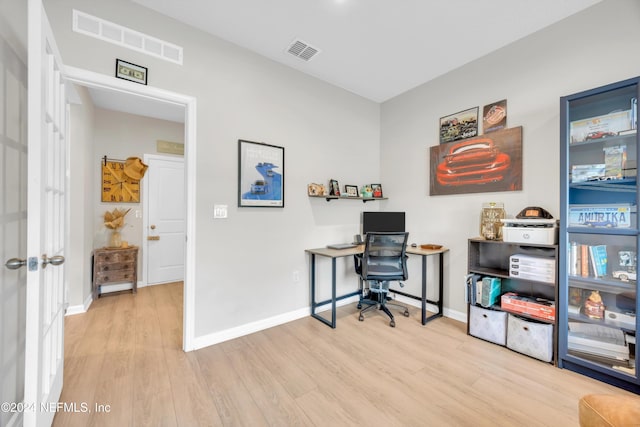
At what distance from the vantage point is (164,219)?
432 cm

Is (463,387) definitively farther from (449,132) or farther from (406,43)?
(406,43)

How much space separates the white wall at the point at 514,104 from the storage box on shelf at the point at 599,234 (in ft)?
0.81

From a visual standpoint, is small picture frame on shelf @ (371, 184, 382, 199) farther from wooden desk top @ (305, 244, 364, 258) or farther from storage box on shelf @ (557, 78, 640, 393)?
storage box on shelf @ (557, 78, 640, 393)

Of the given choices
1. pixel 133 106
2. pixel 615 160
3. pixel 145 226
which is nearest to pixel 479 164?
pixel 615 160

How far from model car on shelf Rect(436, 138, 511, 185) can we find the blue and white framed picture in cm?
189

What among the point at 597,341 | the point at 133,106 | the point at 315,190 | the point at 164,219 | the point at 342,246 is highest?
the point at 133,106

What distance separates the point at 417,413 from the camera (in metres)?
1.58

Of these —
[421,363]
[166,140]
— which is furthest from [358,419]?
[166,140]

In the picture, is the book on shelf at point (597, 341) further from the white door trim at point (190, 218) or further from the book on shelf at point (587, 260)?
the white door trim at point (190, 218)

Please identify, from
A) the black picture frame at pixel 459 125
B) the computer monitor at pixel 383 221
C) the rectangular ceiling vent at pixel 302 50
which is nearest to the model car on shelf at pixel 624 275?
the black picture frame at pixel 459 125

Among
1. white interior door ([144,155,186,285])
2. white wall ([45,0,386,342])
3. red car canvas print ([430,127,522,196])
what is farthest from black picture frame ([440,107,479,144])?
white interior door ([144,155,186,285])

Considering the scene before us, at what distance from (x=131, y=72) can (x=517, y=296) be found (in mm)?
3718

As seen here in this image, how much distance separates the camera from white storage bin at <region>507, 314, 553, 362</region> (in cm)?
208

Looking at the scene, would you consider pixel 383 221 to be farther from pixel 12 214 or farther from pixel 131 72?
pixel 12 214
